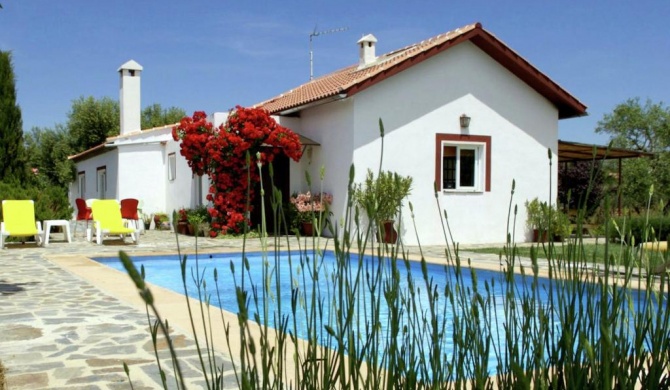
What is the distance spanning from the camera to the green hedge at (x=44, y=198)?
14.3 meters

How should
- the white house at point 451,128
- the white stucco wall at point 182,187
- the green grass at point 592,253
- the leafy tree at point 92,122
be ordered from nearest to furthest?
the green grass at point 592,253 → the white house at point 451,128 → the white stucco wall at point 182,187 → the leafy tree at point 92,122

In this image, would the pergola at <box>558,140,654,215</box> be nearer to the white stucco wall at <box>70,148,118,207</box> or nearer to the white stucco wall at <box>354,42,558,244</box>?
the white stucco wall at <box>354,42,558,244</box>

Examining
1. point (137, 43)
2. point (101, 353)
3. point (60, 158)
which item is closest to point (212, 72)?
point (137, 43)

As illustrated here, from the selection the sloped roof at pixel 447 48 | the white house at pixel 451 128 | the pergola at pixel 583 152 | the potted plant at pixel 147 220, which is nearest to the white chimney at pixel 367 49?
the sloped roof at pixel 447 48

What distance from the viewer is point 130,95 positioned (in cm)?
2291

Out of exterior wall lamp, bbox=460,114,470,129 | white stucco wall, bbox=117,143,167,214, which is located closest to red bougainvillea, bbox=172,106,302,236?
exterior wall lamp, bbox=460,114,470,129

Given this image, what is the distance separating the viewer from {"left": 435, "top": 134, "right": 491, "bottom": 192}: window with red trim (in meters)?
14.6

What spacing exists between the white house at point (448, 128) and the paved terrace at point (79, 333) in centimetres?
703

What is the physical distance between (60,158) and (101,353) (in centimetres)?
3342

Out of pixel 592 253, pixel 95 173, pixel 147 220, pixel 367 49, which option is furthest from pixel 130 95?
pixel 592 253

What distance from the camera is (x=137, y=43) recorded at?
26500 mm

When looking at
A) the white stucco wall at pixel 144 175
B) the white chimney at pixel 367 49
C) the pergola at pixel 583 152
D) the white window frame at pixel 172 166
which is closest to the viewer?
the pergola at pixel 583 152

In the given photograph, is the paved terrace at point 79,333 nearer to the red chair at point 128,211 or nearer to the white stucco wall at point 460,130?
the red chair at point 128,211

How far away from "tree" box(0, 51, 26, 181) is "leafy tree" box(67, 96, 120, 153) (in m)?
17.6
